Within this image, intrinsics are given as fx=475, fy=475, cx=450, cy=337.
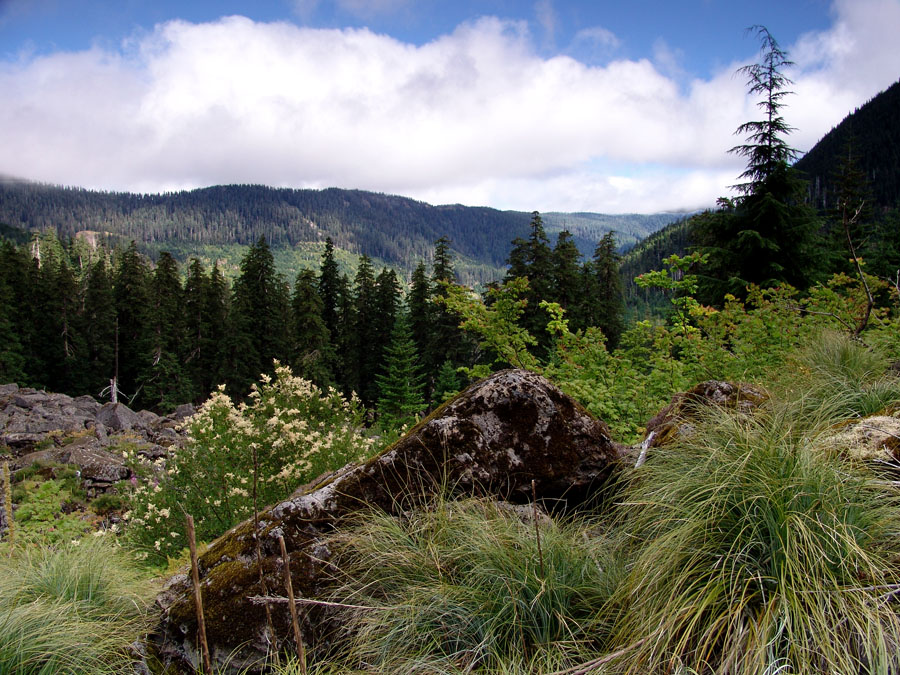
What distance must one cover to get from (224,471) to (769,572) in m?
5.90

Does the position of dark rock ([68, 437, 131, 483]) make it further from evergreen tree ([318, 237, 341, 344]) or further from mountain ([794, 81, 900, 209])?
mountain ([794, 81, 900, 209])

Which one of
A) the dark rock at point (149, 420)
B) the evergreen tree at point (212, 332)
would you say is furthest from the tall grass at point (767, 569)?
the evergreen tree at point (212, 332)

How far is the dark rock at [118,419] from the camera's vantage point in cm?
2314

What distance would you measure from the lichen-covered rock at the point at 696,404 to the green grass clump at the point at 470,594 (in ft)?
3.74

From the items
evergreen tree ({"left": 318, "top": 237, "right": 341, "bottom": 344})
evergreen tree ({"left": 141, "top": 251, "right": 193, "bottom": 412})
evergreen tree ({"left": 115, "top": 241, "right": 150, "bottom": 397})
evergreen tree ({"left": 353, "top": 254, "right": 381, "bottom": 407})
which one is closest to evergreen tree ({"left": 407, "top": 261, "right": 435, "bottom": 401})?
evergreen tree ({"left": 353, "top": 254, "right": 381, "bottom": 407})

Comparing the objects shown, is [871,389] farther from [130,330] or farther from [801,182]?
[130,330]

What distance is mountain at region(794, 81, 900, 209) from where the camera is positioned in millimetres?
104438

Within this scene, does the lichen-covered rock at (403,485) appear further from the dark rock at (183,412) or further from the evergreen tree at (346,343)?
the evergreen tree at (346,343)

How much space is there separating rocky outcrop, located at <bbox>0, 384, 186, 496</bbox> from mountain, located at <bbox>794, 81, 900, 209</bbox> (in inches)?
4900

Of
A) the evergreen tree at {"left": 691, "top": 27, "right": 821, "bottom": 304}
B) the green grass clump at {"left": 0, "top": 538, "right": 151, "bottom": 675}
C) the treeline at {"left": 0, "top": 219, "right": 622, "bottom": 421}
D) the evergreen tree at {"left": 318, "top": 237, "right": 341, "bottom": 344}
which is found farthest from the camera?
the evergreen tree at {"left": 318, "top": 237, "right": 341, "bottom": 344}

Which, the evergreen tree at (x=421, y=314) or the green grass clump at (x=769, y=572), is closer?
the green grass clump at (x=769, y=572)

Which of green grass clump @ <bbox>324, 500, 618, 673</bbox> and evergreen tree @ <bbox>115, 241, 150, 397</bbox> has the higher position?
green grass clump @ <bbox>324, 500, 618, 673</bbox>

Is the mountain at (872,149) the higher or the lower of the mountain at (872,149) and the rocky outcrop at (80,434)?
the higher

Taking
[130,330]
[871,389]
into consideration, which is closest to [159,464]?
[871,389]
